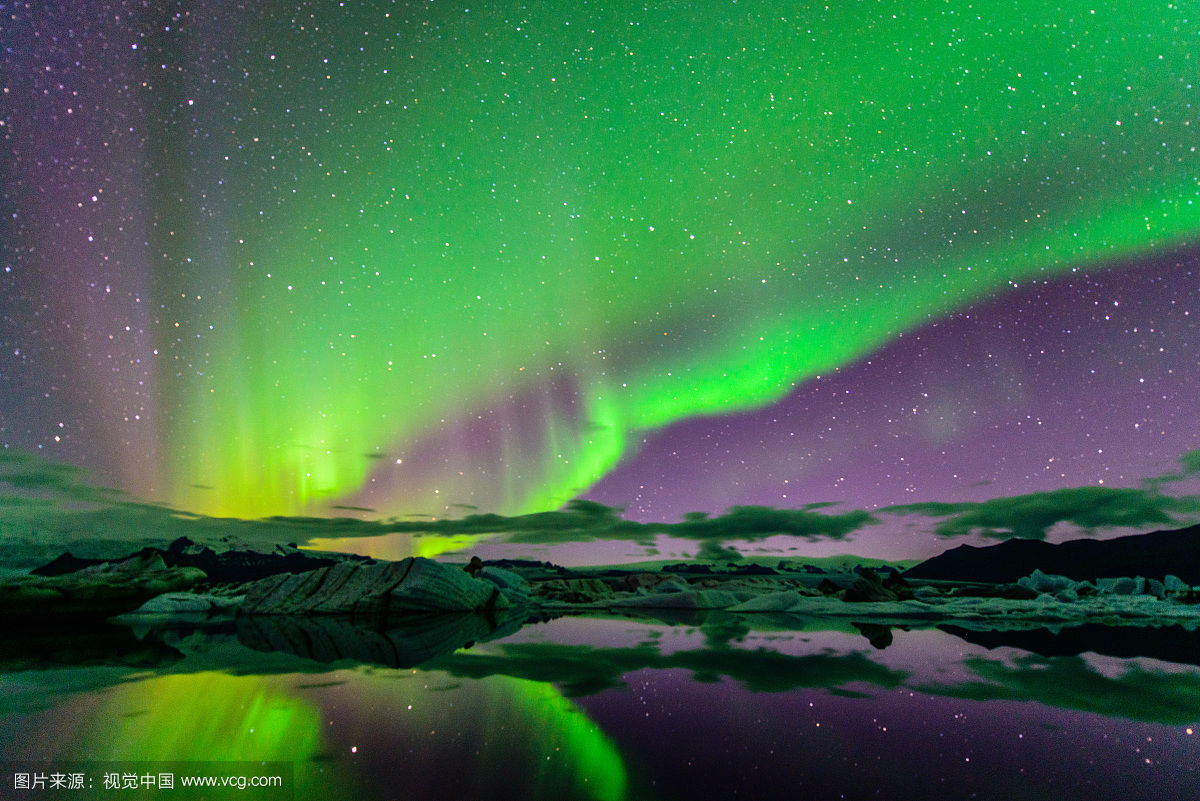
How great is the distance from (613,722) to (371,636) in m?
5.26

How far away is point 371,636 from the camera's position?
704cm

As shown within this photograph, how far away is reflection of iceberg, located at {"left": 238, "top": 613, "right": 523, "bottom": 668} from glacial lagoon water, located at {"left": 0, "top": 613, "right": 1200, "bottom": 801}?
0.37 feet

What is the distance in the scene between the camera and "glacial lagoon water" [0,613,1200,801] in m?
2.23

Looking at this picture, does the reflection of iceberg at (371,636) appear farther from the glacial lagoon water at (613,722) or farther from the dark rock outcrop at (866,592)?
the dark rock outcrop at (866,592)

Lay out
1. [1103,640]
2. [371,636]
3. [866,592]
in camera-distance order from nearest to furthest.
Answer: [1103,640] → [371,636] → [866,592]

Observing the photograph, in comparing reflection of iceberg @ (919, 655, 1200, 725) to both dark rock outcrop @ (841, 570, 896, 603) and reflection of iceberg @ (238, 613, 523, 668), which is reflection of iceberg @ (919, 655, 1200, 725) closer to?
reflection of iceberg @ (238, 613, 523, 668)

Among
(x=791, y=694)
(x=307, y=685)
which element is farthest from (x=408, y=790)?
(x=791, y=694)

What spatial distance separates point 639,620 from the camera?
9297 mm

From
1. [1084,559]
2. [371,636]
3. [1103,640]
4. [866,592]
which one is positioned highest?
[371,636]

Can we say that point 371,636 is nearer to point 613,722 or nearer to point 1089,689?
point 613,722

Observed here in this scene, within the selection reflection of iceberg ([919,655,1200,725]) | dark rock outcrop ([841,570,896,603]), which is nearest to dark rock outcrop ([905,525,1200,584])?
dark rock outcrop ([841,570,896,603])

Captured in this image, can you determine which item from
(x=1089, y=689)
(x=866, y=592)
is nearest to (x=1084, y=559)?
(x=866, y=592)

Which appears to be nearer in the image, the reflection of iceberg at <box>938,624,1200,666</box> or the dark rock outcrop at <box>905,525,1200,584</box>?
the reflection of iceberg at <box>938,624,1200,666</box>

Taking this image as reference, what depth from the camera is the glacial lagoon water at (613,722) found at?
7.30 feet
